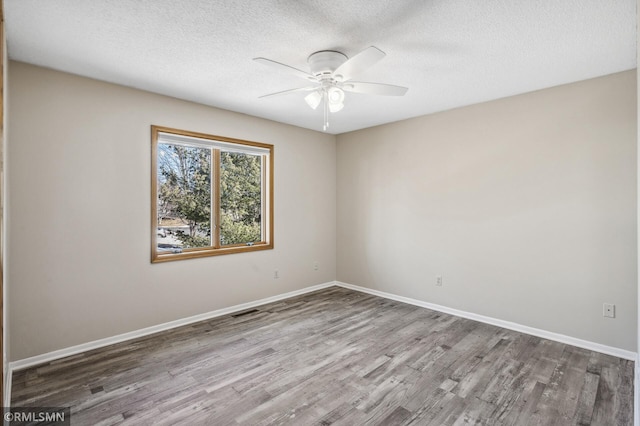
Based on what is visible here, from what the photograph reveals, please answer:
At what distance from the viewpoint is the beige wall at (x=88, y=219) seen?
2.66 meters

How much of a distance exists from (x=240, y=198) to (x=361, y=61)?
2.62 m

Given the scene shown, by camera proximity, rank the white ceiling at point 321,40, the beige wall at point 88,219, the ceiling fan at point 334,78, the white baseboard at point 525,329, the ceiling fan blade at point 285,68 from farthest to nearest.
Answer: the white baseboard at point 525,329 → the beige wall at point 88,219 → the ceiling fan at point 334,78 → the ceiling fan blade at point 285,68 → the white ceiling at point 321,40

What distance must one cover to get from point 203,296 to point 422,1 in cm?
351

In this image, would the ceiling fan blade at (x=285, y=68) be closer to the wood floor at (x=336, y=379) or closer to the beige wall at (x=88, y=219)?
the beige wall at (x=88, y=219)

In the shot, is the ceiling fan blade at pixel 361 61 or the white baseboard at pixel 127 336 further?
the white baseboard at pixel 127 336

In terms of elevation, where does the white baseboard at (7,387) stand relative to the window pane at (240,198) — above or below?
below

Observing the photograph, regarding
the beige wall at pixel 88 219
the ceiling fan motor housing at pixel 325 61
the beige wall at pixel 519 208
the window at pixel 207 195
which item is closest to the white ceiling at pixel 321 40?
the ceiling fan motor housing at pixel 325 61

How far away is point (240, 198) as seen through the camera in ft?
13.9

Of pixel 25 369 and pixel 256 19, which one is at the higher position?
pixel 256 19

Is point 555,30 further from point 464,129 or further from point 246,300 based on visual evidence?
point 246,300

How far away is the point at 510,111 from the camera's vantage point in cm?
344

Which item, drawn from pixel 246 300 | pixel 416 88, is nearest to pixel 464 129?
pixel 416 88

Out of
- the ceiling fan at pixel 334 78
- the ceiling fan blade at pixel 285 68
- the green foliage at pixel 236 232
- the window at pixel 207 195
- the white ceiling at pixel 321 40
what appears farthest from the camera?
the green foliage at pixel 236 232

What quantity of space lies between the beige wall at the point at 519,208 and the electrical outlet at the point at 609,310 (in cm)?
4
